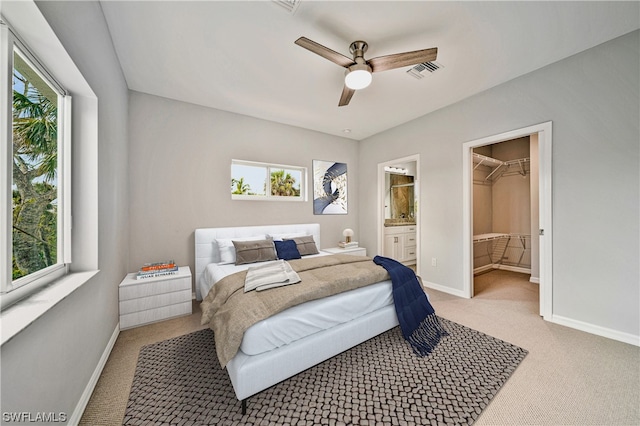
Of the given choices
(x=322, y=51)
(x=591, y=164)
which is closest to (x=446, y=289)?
(x=591, y=164)

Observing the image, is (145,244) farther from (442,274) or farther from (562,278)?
(562,278)

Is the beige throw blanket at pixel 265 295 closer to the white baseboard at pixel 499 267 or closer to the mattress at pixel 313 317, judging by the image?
the mattress at pixel 313 317

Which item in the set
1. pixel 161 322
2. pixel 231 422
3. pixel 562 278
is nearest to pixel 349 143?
pixel 562 278

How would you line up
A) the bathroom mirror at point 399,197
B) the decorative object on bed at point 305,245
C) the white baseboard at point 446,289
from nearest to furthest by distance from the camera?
1. the white baseboard at point 446,289
2. the decorative object on bed at point 305,245
3. the bathroom mirror at point 399,197

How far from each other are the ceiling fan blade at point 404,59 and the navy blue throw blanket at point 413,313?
6.36 ft

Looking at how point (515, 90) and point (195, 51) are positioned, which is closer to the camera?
point (195, 51)

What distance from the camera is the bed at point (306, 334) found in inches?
59.4

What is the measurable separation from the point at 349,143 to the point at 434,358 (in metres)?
4.14

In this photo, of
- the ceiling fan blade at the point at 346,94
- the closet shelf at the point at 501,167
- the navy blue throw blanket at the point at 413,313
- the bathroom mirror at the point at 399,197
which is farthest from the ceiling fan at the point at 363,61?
the bathroom mirror at the point at 399,197

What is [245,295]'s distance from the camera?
185cm

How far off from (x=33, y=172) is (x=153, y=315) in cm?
195

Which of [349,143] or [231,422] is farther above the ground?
[349,143]

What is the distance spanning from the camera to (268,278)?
6.69 ft

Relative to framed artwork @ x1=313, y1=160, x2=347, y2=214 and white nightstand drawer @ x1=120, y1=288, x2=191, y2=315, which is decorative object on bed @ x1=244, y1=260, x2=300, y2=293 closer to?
white nightstand drawer @ x1=120, y1=288, x2=191, y2=315
